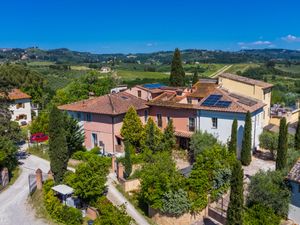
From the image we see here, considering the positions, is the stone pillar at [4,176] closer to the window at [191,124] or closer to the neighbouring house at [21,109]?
the window at [191,124]

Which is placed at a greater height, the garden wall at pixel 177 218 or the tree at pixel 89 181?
the tree at pixel 89 181

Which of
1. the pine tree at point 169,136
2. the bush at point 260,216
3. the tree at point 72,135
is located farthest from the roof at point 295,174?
the tree at point 72,135

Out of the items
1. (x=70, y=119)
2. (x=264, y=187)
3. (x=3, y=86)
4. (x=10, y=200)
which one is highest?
(x=3, y=86)

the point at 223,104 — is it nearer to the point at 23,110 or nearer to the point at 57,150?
the point at 57,150

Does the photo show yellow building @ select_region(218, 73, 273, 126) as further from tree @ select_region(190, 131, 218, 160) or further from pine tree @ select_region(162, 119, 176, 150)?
pine tree @ select_region(162, 119, 176, 150)

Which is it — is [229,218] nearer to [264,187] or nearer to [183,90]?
[264,187]

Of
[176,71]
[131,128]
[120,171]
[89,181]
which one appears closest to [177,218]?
[89,181]

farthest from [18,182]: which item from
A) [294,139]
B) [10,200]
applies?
[294,139]

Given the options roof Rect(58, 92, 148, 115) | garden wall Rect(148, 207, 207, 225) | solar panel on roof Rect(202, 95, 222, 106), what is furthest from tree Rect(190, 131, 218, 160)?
garden wall Rect(148, 207, 207, 225)
